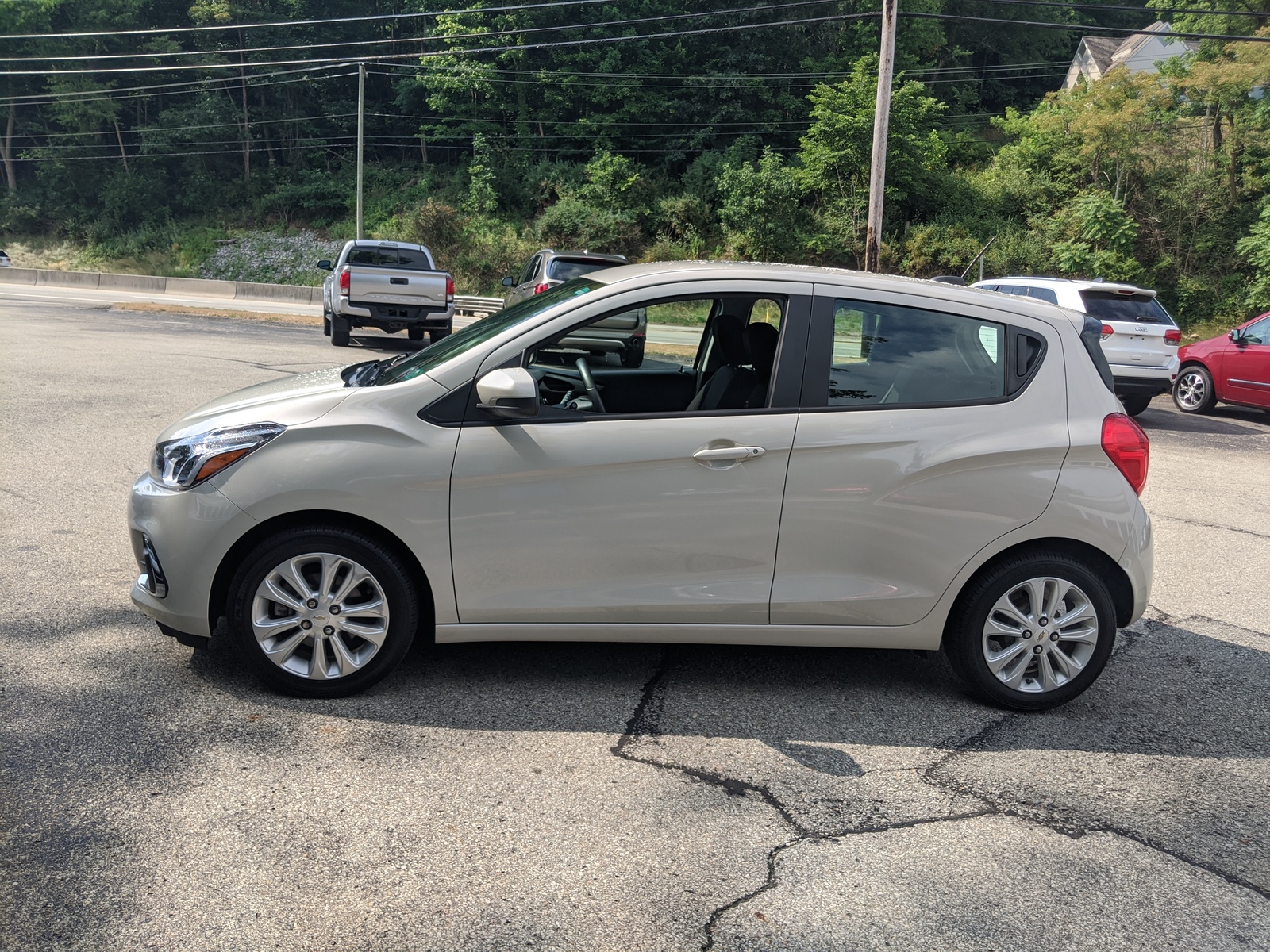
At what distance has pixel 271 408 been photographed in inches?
166

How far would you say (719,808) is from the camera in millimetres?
3510

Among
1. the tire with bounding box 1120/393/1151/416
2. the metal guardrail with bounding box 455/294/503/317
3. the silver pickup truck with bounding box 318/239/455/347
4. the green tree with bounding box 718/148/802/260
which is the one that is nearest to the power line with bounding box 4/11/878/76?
the green tree with bounding box 718/148/802/260

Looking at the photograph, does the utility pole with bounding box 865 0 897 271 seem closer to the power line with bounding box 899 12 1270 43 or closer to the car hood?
the power line with bounding box 899 12 1270 43

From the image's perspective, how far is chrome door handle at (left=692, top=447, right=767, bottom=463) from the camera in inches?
163

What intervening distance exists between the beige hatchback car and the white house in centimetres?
5404

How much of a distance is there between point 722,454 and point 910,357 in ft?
3.16

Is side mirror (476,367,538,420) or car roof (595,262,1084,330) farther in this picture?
car roof (595,262,1084,330)

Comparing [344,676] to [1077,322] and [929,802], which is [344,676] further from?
[1077,322]

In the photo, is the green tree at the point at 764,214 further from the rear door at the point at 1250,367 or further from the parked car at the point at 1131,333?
the parked car at the point at 1131,333

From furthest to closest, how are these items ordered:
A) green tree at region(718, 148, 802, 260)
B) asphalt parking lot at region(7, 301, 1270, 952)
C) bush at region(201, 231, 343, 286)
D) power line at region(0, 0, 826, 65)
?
1. bush at region(201, 231, 343, 286)
2. power line at region(0, 0, 826, 65)
3. green tree at region(718, 148, 802, 260)
4. asphalt parking lot at region(7, 301, 1270, 952)

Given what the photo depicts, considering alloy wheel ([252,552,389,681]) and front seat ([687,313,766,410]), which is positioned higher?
front seat ([687,313,766,410])

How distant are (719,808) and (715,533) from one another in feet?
3.72

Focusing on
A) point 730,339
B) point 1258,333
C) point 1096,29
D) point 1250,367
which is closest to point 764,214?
point 1096,29

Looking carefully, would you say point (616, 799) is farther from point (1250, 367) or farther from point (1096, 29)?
point (1096, 29)
